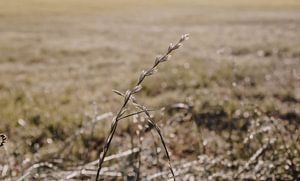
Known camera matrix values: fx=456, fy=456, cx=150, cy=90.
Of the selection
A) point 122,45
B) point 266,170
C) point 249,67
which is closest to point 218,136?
point 266,170

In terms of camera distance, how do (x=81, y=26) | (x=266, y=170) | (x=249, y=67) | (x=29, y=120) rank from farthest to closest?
(x=81, y=26) → (x=249, y=67) → (x=29, y=120) → (x=266, y=170)

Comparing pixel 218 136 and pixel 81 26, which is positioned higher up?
pixel 81 26

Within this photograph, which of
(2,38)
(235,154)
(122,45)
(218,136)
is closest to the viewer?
(235,154)

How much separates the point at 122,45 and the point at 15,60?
5939mm

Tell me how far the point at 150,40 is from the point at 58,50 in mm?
6015

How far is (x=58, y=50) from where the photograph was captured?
1717cm

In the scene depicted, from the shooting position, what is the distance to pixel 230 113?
699 centimetres

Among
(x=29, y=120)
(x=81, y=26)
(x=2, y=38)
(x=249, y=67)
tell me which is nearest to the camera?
(x=29, y=120)

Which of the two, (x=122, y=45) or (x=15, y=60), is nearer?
(x=15, y=60)

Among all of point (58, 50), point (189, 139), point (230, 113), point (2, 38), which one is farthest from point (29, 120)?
point (2, 38)

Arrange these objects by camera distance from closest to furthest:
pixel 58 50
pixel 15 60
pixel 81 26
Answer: pixel 15 60 < pixel 58 50 < pixel 81 26

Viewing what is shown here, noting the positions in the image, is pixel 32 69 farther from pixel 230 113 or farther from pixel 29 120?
pixel 230 113

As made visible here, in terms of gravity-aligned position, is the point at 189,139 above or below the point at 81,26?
below

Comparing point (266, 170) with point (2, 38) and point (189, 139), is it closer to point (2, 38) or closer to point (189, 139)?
point (189, 139)
